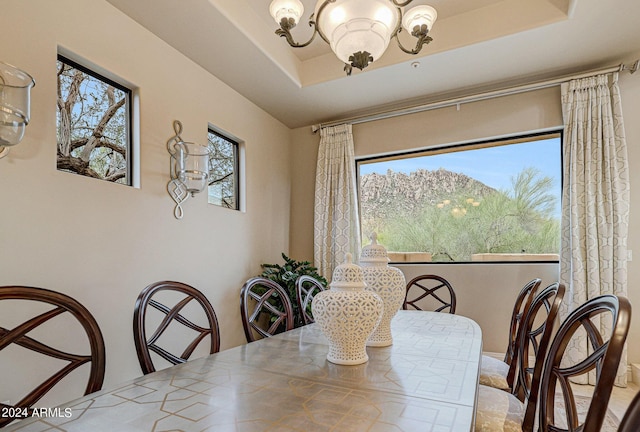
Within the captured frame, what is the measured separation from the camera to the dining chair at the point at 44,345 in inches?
36.4

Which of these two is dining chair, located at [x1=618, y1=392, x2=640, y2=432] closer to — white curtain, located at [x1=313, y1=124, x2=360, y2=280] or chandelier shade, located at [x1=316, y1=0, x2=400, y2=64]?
chandelier shade, located at [x1=316, y1=0, x2=400, y2=64]

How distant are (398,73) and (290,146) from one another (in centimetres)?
170

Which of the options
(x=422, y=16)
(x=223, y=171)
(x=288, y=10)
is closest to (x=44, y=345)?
(x=288, y=10)

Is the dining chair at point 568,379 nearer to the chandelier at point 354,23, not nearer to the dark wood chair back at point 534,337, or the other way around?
the dark wood chair back at point 534,337

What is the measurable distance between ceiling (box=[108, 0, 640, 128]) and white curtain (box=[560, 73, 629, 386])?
35cm

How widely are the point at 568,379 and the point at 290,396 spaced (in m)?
0.74

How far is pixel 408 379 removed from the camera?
110cm

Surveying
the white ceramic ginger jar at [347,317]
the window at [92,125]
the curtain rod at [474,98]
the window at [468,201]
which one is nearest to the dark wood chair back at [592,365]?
the white ceramic ginger jar at [347,317]

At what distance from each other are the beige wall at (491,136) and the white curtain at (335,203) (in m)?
0.22

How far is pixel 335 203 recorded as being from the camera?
13.0 feet

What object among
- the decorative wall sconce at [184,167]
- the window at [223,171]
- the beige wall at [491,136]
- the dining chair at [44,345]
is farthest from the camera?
the window at [223,171]

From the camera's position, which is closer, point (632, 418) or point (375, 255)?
point (632, 418)

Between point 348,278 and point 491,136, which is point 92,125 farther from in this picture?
point 491,136

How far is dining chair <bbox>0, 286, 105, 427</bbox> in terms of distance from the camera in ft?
3.03
